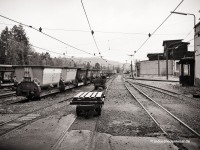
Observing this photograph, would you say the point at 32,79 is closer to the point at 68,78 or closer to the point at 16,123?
the point at 16,123

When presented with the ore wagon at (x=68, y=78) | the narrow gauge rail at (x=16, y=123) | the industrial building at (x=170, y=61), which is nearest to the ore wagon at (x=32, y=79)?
the ore wagon at (x=68, y=78)

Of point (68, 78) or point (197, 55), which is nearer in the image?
point (68, 78)

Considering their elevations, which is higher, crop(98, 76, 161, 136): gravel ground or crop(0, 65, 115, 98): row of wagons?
crop(0, 65, 115, 98): row of wagons

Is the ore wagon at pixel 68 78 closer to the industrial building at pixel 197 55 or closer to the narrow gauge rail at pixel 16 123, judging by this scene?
the narrow gauge rail at pixel 16 123

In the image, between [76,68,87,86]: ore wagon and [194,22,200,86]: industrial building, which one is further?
[76,68,87,86]: ore wagon

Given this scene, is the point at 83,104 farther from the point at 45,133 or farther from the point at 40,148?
the point at 40,148

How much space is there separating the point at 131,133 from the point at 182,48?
5870 centimetres

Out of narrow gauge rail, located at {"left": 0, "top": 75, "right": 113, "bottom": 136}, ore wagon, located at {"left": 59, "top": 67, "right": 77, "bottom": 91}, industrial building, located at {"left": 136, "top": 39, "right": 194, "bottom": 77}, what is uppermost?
industrial building, located at {"left": 136, "top": 39, "right": 194, "bottom": 77}

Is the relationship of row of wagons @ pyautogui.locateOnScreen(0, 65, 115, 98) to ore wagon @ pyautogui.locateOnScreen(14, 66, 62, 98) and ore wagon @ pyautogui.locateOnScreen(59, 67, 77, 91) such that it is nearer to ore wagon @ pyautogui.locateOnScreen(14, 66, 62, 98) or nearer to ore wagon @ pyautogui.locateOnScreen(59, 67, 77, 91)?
ore wagon @ pyautogui.locateOnScreen(14, 66, 62, 98)

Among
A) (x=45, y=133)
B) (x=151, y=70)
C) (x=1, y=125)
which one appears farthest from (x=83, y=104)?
(x=151, y=70)

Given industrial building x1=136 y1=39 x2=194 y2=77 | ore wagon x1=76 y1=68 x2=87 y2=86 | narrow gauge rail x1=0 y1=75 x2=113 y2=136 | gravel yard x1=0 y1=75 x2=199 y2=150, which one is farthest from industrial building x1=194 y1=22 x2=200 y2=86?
industrial building x1=136 y1=39 x2=194 y2=77

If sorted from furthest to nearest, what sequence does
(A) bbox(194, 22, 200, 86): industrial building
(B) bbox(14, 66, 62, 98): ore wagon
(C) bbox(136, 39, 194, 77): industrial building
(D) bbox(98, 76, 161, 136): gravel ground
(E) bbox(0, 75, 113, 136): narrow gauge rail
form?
(C) bbox(136, 39, 194, 77): industrial building, (A) bbox(194, 22, 200, 86): industrial building, (B) bbox(14, 66, 62, 98): ore wagon, (E) bbox(0, 75, 113, 136): narrow gauge rail, (D) bbox(98, 76, 161, 136): gravel ground

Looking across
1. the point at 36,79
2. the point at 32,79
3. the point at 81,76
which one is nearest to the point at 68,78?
the point at 81,76

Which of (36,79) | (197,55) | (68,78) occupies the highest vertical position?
(197,55)
